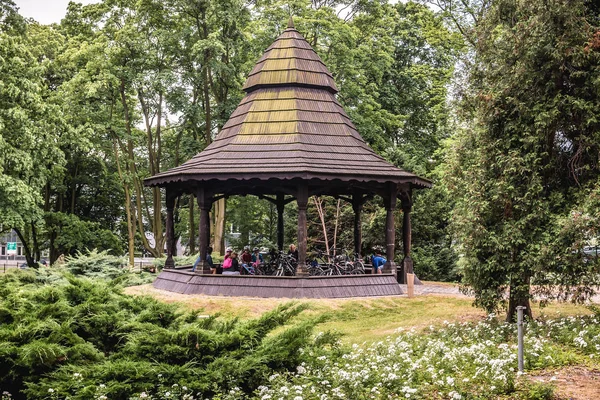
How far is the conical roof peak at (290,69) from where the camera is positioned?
2206 centimetres

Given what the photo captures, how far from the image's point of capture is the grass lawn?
14.5 metres

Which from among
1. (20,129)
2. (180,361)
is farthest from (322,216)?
(180,361)

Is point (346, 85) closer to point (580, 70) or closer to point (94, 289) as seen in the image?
point (580, 70)

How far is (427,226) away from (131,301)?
23164mm

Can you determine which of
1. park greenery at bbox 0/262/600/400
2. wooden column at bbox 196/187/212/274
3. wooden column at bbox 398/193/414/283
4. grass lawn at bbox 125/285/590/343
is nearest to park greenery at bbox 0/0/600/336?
grass lawn at bbox 125/285/590/343

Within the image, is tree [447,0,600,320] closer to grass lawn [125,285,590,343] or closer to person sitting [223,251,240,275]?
grass lawn [125,285,590,343]

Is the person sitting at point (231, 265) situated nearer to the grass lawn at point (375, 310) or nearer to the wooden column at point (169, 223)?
the grass lawn at point (375, 310)

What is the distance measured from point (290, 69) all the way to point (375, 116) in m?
11.2

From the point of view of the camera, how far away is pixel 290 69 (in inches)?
873

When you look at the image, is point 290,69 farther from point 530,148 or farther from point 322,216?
point 530,148

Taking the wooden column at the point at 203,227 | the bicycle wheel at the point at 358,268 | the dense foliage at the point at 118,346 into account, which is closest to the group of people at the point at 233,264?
the wooden column at the point at 203,227

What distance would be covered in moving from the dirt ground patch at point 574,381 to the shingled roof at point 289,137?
35.7ft

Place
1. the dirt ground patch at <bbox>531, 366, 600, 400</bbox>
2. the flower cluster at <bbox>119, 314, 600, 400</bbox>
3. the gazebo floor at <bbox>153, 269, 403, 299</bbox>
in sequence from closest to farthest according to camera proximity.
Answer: the flower cluster at <bbox>119, 314, 600, 400</bbox> → the dirt ground patch at <bbox>531, 366, 600, 400</bbox> → the gazebo floor at <bbox>153, 269, 403, 299</bbox>

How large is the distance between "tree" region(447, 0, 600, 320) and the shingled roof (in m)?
6.49
